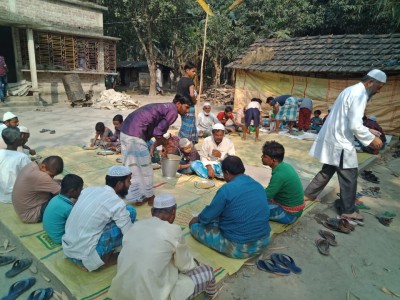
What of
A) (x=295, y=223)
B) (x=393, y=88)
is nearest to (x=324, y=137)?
(x=295, y=223)

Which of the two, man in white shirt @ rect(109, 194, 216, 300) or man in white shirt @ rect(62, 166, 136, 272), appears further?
man in white shirt @ rect(62, 166, 136, 272)

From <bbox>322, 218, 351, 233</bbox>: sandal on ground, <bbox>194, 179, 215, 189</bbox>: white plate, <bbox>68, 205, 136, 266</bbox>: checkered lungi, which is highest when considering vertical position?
<bbox>68, 205, 136, 266</bbox>: checkered lungi

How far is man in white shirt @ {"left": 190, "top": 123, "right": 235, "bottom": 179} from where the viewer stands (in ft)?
16.6

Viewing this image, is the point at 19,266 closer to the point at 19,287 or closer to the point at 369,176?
the point at 19,287

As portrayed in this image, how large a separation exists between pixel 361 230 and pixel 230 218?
84.4 inches

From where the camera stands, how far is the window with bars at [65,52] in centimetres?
1409

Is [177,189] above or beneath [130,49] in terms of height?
beneath

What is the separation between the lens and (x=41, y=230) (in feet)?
10.6

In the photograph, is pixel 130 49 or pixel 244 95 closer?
pixel 244 95

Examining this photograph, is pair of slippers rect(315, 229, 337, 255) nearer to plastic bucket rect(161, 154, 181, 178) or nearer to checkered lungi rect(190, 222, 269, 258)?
checkered lungi rect(190, 222, 269, 258)

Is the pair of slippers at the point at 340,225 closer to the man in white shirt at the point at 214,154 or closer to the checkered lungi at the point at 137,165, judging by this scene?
the man in white shirt at the point at 214,154

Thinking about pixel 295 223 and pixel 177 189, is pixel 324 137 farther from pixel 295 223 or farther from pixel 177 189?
pixel 177 189

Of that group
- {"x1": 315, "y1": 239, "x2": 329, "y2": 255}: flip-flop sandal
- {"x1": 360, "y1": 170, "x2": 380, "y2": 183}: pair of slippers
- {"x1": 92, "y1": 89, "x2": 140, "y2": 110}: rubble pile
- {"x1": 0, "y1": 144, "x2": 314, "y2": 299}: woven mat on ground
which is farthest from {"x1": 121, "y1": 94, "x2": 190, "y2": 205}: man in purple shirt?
{"x1": 92, "y1": 89, "x2": 140, "y2": 110}: rubble pile

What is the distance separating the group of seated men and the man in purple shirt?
910mm
